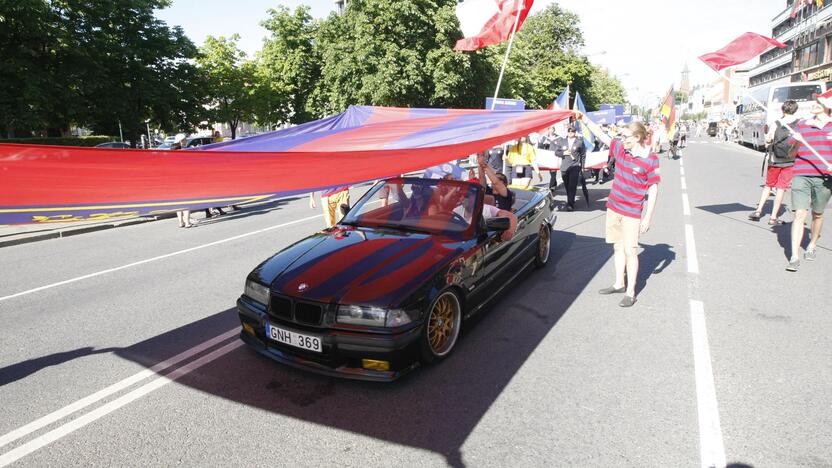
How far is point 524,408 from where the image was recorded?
135 inches

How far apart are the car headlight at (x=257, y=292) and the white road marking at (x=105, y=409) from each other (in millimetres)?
679

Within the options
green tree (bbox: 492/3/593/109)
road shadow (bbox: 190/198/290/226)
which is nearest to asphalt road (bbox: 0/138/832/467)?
road shadow (bbox: 190/198/290/226)

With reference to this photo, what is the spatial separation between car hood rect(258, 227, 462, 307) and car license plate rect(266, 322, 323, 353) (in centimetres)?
28

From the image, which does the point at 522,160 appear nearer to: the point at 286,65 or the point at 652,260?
the point at 652,260

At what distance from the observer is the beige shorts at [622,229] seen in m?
5.32

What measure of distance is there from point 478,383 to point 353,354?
100 centimetres

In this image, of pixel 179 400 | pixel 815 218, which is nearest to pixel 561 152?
pixel 815 218

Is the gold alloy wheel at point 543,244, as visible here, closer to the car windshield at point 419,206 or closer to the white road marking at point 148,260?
the car windshield at point 419,206

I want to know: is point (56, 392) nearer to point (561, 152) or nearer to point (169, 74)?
point (561, 152)

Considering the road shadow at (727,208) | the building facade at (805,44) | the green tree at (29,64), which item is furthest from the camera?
the building facade at (805,44)

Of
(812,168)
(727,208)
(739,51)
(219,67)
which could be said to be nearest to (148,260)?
(812,168)

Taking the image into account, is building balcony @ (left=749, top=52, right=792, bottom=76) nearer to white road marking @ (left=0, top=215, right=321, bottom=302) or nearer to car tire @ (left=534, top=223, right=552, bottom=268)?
car tire @ (left=534, top=223, right=552, bottom=268)

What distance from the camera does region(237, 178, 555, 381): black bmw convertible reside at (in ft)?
11.7

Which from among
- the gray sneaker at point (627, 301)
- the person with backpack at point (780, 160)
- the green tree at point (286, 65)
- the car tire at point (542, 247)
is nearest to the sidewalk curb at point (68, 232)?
the car tire at point (542, 247)
